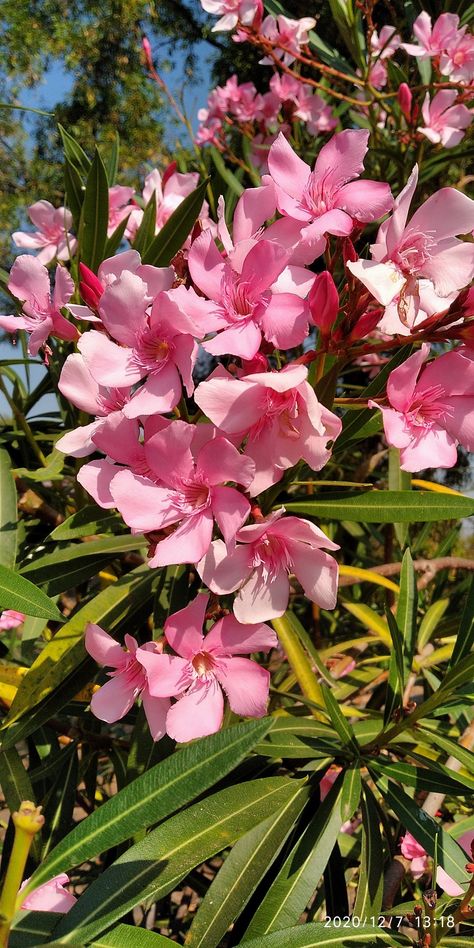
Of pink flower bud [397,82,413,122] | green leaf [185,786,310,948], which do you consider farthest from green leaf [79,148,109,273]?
A: pink flower bud [397,82,413,122]

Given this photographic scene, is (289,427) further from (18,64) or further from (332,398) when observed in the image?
(18,64)

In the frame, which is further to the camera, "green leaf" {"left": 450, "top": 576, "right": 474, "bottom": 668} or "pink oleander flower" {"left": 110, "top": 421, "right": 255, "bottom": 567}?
"green leaf" {"left": 450, "top": 576, "right": 474, "bottom": 668}

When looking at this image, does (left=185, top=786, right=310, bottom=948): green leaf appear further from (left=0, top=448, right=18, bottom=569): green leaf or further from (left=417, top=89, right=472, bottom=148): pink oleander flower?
(left=417, top=89, right=472, bottom=148): pink oleander flower

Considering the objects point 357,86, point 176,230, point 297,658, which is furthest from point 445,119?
point 297,658

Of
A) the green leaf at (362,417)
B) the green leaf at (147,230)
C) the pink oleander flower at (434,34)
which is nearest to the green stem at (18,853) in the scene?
the green leaf at (362,417)

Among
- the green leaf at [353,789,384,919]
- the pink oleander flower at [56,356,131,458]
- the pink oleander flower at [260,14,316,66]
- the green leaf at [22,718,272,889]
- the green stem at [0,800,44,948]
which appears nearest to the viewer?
the green stem at [0,800,44,948]

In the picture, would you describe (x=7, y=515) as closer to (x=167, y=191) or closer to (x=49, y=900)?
(x=49, y=900)

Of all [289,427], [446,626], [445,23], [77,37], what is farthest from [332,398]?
[77,37]

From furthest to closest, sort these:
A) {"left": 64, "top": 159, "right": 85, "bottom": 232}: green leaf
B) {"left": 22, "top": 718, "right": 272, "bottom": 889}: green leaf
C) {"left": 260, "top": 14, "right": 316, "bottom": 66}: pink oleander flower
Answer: {"left": 260, "top": 14, "right": 316, "bottom": 66}: pink oleander flower < {"left": 64, "top": 159, "right": 85, "bottom": 232}: green leaf < {"left": 22, "top": 718, "right": 272, "bottom": 889}: green leaf
